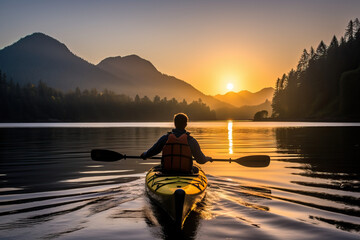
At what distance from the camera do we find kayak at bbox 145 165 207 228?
23.2 feet

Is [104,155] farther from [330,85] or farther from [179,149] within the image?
[330,85]

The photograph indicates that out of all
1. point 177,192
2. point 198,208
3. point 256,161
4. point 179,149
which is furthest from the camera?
point 256,161

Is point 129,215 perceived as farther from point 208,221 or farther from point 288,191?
point 288,191

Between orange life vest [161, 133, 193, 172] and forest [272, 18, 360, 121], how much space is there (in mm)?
97545

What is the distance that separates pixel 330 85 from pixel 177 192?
383 ft

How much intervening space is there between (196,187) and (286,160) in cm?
1218

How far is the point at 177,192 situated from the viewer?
7.09 m

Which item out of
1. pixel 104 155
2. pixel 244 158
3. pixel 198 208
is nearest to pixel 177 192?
pixel 198 208

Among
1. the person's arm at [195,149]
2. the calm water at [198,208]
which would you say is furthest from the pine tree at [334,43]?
the person's arm at [195,149]

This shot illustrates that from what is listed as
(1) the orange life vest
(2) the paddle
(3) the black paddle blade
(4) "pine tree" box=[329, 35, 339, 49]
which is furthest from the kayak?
(4) "pine tree" box=[329, 35, 339, 49]

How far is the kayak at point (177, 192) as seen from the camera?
7.07 metres

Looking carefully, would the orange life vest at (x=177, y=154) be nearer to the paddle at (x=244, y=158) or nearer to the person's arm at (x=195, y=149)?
the person's arm at (x=195, y=149)

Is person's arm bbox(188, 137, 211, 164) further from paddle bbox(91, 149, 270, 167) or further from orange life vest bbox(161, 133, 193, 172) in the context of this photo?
paddle bbox(91, 149, 270, 167)

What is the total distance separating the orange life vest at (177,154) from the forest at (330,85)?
97545 mm
